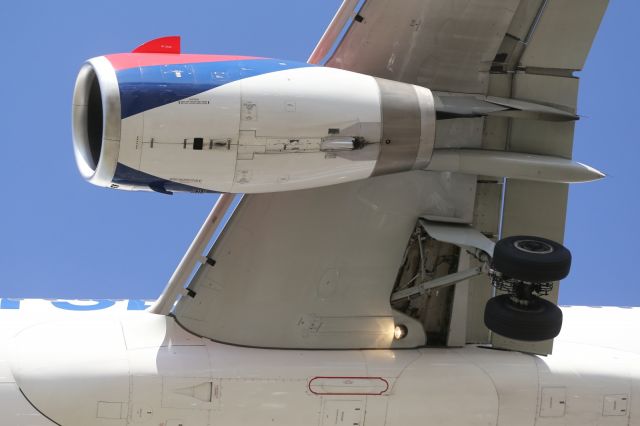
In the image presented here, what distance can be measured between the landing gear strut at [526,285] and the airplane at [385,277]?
18 mm

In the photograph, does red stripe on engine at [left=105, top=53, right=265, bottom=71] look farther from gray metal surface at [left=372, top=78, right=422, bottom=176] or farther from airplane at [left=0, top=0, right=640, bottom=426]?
gray metal surface at [left=372, top=78, right=422, bottom=176]

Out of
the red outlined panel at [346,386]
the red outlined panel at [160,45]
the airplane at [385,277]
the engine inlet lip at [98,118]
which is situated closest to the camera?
the engine inlet lip at [98,118]

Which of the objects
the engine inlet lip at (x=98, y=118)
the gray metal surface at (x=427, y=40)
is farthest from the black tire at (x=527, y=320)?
the engine inlet lip at (x=98, y=118)

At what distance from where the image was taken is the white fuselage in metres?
9.04

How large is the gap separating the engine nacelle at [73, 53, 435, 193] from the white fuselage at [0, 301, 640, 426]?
2.04 m

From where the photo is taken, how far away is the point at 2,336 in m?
9.30

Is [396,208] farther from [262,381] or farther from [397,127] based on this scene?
[262,381]

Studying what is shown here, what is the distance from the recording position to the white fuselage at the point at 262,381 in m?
9.04

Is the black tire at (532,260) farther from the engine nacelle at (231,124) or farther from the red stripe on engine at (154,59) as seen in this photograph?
the red stripe on engine at (154,59)

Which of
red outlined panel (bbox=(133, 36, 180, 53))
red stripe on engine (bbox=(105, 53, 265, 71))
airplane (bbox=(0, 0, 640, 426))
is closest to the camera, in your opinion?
red stripe on engine (bbox=(105, 53, 265, 71))

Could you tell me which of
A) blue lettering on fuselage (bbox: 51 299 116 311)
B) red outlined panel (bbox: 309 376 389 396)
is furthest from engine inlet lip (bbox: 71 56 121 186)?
red outlined panel (bbox: 309 376 389 396)

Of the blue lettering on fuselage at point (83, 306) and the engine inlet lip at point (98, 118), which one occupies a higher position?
the engine inlet lip at point (98, 118)

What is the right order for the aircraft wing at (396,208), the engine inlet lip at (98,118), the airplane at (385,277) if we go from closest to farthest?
1. the engine inlet lip at (98,118)
2. the airplane at (385,277)
3. the aircraft wing at (396,208)

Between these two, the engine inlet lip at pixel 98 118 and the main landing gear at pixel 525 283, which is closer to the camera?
the engine inlet lip at pixel 98 118
